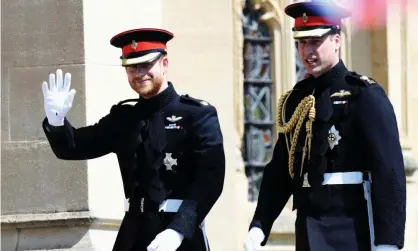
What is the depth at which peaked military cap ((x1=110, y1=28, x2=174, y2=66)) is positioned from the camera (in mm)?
9570

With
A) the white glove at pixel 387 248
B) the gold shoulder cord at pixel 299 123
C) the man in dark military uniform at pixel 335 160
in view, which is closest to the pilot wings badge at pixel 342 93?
the man in dark military uniform at pixel 335 160

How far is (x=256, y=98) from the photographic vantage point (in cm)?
1387

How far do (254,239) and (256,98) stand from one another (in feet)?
15.4

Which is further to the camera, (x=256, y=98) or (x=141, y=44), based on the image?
(x=256, y=98)

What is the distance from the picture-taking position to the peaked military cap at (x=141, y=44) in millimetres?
9570

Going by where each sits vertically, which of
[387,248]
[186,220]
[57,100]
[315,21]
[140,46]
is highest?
[315,21]

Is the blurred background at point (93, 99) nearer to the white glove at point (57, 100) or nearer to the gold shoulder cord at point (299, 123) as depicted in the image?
the gold shoulder cord at point (299, 123)

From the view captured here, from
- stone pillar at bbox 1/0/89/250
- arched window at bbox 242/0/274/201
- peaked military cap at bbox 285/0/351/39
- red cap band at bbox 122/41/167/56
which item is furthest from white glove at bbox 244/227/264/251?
arched window at bbox 242/0/274/201

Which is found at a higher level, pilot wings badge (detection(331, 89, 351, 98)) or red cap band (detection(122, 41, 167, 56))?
red cap band (detection(122, 41, 167, 56))

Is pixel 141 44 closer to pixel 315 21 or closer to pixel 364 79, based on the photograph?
pixel 315 21

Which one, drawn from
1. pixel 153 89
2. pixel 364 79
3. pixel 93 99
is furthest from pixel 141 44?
pixel 93 99

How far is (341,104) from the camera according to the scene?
364 inches

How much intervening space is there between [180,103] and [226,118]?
322cm

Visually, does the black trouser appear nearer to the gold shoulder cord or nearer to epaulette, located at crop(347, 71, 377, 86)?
the gold shoulder cord
